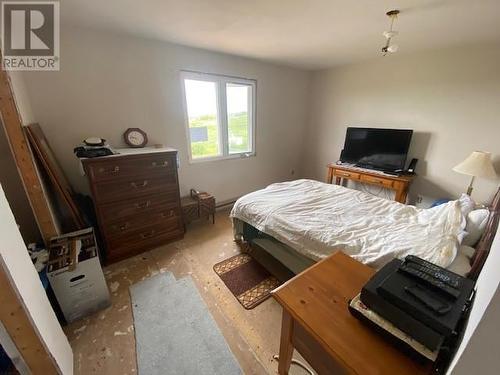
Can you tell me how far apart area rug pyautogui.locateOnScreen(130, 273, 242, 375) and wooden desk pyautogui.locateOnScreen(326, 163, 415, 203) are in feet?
9.27

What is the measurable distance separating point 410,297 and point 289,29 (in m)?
2.33

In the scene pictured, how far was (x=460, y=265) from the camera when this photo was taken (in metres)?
1.31

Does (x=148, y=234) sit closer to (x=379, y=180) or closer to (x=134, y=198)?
(x=134, y=198)

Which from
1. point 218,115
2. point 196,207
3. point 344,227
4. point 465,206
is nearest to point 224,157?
point 218,115

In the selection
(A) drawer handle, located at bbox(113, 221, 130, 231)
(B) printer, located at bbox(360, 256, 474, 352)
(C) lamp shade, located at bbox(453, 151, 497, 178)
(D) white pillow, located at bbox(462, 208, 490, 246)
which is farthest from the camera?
(C) lamp shade, located at bbox(453, 151, 497, 178)

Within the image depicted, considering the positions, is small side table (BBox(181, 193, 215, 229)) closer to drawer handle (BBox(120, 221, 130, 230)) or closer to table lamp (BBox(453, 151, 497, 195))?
drawer handle (BBox(120, 221, 130, 230))

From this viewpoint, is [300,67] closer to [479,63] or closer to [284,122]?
[284,122]

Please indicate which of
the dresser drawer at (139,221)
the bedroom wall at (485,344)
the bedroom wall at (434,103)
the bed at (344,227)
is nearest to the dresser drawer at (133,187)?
the dresser drawer at (139,221)

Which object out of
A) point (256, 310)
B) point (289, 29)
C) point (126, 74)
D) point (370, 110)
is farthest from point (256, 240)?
point (370, 110)

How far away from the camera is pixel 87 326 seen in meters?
1.54

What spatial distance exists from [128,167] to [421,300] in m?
2.28

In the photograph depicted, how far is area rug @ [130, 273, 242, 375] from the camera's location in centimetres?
130

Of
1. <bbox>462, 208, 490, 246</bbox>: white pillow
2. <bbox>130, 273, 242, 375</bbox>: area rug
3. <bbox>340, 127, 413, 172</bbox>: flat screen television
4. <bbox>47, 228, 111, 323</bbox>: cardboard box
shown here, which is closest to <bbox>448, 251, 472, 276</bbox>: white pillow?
<bbox>462, 208, 490, 246</bbox>: white pillow

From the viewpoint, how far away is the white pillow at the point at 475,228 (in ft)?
5.11
